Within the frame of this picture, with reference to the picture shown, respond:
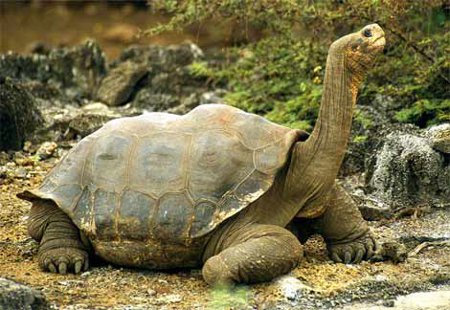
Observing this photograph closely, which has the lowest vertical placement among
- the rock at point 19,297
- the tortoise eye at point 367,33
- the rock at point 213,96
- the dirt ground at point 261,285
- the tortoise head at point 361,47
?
the dirt ground at point 261,285

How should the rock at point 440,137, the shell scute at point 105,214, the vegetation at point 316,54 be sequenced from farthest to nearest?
the vegetation at point 316,54
the rock at point 440,137
the shell scute at point 105,214

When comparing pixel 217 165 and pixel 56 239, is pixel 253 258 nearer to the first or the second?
pixel 217 165

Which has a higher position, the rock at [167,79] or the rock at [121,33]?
the rock at [167,79]

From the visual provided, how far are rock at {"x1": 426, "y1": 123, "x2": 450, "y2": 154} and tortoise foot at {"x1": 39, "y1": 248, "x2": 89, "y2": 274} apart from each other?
Result: 2.44m

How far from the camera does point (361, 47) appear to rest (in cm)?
552

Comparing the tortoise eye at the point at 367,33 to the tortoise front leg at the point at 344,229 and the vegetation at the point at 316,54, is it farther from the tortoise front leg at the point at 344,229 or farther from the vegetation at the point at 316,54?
the vegetation at the point at 316,54

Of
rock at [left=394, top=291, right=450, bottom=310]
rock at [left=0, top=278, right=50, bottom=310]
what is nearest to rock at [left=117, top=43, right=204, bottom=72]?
rock at [left=394, top=291, right=450, bottom=310]

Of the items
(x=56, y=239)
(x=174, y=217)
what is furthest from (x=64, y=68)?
(x=174, y=217)

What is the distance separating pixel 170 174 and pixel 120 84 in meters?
5.22

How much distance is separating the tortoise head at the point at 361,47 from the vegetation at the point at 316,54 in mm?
1993

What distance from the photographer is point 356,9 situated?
7.99m

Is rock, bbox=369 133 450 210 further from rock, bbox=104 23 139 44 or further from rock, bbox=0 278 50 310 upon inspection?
rock, bbox=104 23 139 44

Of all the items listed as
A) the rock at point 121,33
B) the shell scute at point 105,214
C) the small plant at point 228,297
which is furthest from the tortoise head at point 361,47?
the rock at point 121,33

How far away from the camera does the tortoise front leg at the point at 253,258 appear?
207 inches
